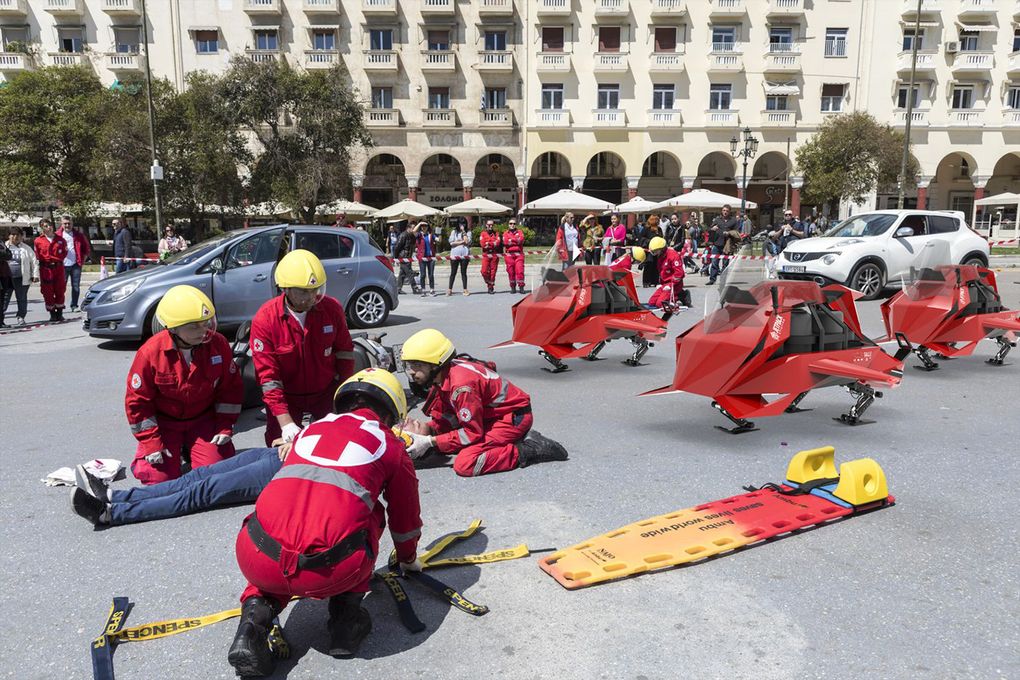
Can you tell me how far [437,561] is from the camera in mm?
3676

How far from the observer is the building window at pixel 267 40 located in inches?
1548

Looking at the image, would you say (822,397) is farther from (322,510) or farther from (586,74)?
(586,74)

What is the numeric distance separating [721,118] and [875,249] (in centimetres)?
2744

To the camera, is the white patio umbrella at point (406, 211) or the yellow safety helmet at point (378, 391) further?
the white patio umbrella at point (406, 211)

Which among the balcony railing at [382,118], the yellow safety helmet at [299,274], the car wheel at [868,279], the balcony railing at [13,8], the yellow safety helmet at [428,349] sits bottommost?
the car wheel at [868,279]

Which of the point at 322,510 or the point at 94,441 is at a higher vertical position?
the point at 322,510

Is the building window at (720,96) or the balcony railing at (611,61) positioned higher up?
the balcony railing at (611,61)

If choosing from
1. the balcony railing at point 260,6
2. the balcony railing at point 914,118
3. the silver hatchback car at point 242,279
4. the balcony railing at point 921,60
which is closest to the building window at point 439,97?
the balcony railing at point 260,6

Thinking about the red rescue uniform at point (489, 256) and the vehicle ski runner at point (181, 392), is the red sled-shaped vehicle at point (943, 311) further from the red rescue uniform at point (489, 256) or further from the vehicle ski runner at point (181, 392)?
the red rescue uniform at point (489, 256)

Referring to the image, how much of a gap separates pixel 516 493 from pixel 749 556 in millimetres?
1514

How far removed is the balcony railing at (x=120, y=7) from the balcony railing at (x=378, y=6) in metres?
12.1

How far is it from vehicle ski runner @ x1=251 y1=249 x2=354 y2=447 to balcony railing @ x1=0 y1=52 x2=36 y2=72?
43104mm

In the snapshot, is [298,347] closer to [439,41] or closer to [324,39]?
[439,41]

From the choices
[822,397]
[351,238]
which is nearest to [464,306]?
[351,238]
